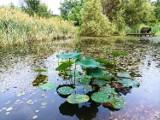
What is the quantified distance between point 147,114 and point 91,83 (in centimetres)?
109

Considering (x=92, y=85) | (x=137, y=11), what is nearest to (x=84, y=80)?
(x=92, y=85)

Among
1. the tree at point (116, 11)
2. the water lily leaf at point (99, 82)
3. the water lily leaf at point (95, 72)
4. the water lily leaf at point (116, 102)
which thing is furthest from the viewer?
the tree at point (116, 11)

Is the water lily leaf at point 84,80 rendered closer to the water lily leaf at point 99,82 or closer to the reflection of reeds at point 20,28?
the water lily leaf at point 99,82

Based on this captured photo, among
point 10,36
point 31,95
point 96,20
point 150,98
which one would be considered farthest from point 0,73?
point 96,20

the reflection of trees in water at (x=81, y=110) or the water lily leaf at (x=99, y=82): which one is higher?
the water lily leaf at (x=99, y=82)

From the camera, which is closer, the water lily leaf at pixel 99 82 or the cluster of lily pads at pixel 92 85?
the cluster of lily pads at pixel 92 85

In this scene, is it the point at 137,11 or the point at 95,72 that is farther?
the point at 137,11

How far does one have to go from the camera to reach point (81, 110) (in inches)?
92.6

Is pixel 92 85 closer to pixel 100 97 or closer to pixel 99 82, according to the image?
pixel 99 82

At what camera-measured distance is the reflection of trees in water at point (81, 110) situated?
7.32 ft

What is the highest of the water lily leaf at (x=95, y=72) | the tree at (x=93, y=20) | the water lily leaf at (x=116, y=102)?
the tree at (x=93, y=20)

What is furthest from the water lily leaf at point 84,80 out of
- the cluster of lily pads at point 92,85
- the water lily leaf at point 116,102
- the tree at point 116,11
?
the tree at point 116,11

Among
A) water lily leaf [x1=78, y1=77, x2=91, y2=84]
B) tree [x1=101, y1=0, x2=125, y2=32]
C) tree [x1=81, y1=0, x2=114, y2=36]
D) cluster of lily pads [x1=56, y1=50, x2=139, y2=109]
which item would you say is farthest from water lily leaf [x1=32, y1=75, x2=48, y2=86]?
tree [x1=101, y1=0, x2=125, y2=32]

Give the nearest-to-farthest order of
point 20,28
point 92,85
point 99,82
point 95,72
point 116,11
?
point 95,72, point 99,82, point 92,85, point 20,28, point 116,11
